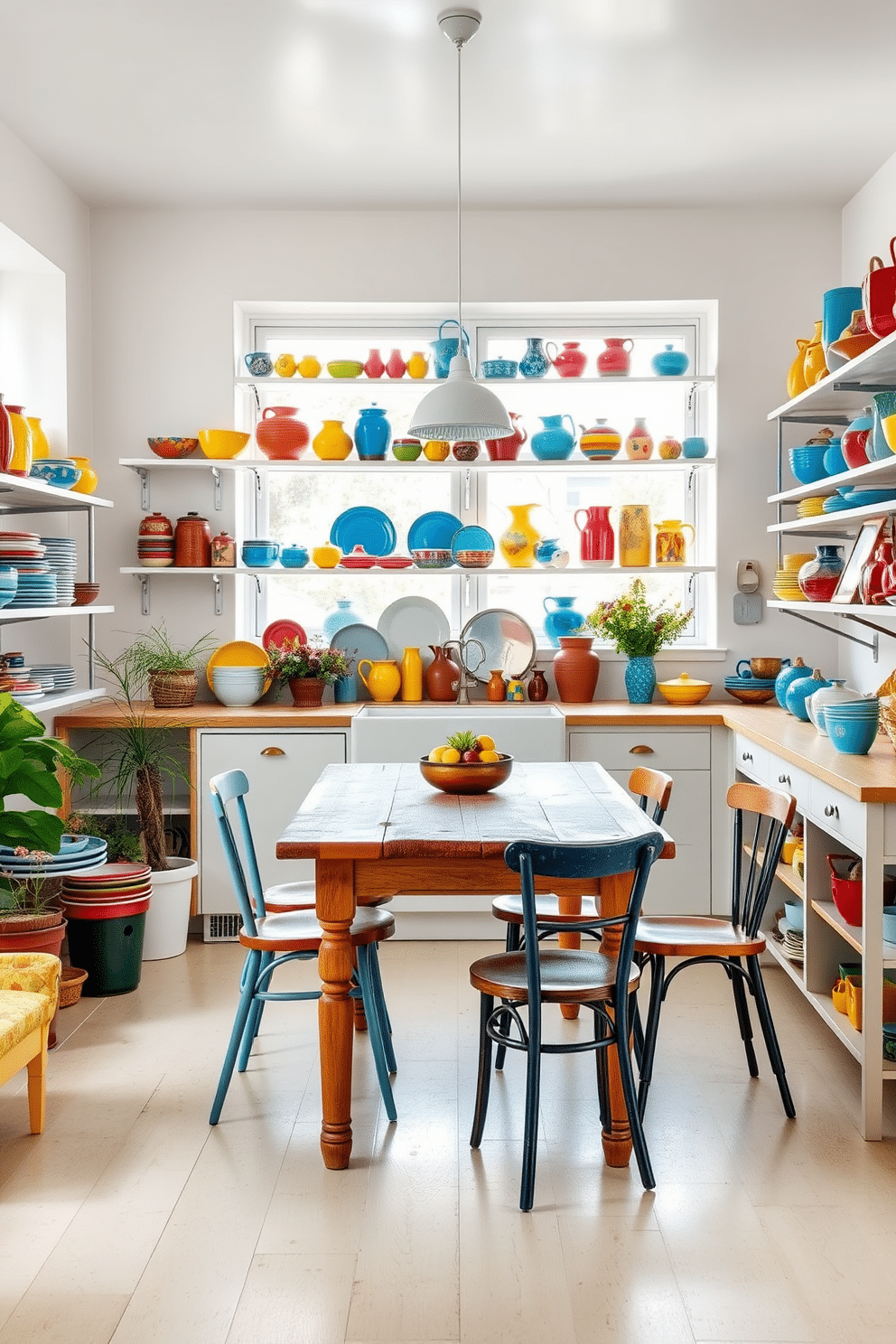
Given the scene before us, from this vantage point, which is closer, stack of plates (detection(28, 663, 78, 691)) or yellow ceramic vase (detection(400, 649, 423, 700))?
stack of plates (detection(28, 663, 78, 691))

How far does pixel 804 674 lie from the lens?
4418 mm

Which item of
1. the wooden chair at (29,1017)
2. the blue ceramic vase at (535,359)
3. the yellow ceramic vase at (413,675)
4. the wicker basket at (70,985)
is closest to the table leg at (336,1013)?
the wooden chair at (29,1017)

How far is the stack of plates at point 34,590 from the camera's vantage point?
387 centimetres

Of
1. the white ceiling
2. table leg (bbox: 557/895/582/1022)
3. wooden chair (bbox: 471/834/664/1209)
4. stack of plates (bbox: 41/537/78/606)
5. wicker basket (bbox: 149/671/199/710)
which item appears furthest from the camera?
wicker basket (bbox: 149/671/199/710)

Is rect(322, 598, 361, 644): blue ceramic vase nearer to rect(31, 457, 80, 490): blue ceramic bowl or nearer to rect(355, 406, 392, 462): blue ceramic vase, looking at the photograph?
rect(355, 406, 392, 462): blue ceramic vase

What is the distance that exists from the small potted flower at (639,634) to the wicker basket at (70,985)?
2.45 meters

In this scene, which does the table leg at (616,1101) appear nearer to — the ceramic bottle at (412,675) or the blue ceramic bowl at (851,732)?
the blue ceramic bowl at (851,732)

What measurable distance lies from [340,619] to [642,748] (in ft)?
4.88

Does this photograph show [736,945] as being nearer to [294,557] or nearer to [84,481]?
[294,557]

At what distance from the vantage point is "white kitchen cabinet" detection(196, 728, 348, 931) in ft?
15.1

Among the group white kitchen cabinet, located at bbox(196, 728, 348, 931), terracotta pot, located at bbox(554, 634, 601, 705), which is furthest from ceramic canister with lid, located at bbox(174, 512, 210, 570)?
terracotta pot, located at bbox(554, 634, 601, 705)

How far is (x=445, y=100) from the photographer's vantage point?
3.99 metres

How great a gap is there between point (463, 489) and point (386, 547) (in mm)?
423

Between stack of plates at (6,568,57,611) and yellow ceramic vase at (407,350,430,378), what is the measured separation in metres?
1.87
